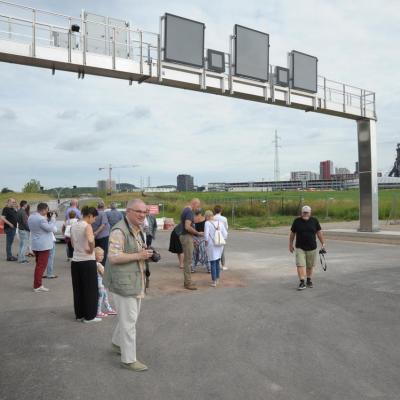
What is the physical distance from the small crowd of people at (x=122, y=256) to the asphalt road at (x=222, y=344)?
0.29 m

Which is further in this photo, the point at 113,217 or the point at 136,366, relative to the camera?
the point at 113,217

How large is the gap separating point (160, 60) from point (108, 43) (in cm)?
163

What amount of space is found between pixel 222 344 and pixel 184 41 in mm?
11508

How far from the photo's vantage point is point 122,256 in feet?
15.6

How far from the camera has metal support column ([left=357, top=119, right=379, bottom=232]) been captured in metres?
21.2

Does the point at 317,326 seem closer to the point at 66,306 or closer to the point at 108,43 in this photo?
the point at 66,306

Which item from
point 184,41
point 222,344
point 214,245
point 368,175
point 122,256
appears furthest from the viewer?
point 368,175

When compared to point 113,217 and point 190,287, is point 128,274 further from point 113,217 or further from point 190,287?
point 113,217

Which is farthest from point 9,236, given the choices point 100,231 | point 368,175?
point 368,175

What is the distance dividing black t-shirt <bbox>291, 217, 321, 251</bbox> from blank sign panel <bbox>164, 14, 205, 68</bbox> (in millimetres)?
7659

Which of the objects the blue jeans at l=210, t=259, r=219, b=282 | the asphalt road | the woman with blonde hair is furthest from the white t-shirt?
the blue jeans at l=210, t=259, r=219, b=282

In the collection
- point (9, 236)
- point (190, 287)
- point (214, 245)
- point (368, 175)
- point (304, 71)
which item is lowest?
point (190, 287)

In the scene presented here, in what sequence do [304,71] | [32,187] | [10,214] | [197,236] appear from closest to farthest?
[197,236], [10,214], [304,71], [32,187]

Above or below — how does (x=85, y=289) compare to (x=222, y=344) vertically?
above
